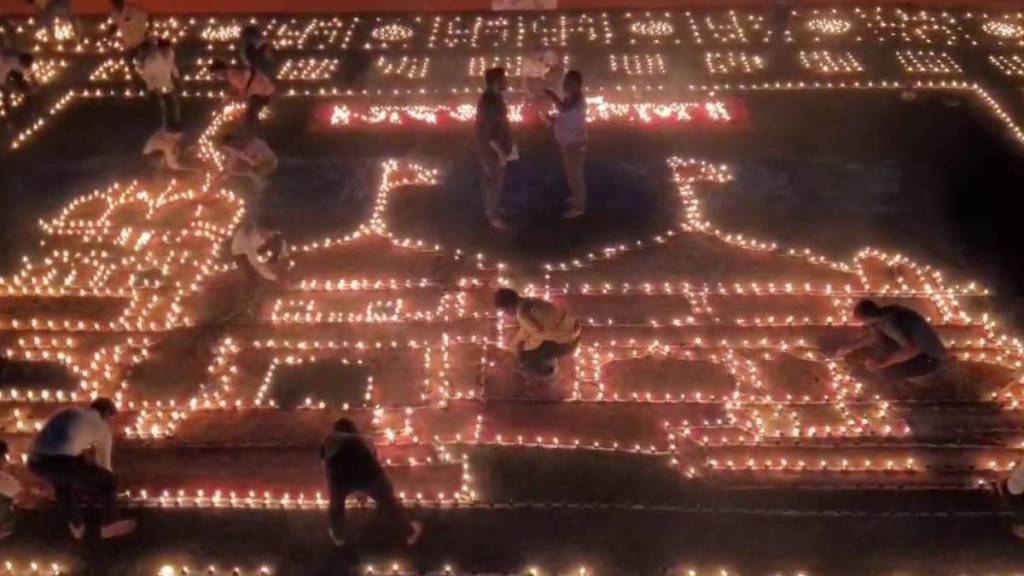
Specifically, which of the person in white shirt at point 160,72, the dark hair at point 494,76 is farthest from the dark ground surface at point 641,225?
the dark hair at point 494,76

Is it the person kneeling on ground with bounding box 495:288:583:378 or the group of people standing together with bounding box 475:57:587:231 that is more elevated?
the group of people standing together with bounding box 475:57:587:231

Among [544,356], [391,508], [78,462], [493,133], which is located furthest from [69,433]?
[493,133]

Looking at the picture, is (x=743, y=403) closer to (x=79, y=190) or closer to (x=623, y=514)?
(x=623, y=514)

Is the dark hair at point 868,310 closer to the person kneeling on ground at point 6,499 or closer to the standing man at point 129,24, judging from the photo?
the person kneeling on ground at point 6,499

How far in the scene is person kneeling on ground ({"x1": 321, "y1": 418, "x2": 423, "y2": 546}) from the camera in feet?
21.1

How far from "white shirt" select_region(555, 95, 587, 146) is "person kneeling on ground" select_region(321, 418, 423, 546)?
4.82 metres

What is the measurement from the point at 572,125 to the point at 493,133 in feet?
2.97

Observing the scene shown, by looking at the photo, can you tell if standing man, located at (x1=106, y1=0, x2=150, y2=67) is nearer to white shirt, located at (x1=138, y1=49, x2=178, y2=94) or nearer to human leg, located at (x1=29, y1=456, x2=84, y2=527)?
white shirt, located at (x1=138, y1=49, x2=178, y2=94)

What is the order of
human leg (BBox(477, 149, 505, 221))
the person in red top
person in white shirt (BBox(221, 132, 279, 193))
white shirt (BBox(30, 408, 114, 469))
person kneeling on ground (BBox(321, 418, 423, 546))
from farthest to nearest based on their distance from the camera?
the person in red top
person in white shirt (BBox(221, 132, 279, 193))
human leg (BBox(477, 149, 505, 221))
white shirt (BBox(30, 408, 114, 469))
person kneeling on ground (BBox(321, 418, 423, 546))

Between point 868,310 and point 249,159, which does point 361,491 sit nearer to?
point 868,310

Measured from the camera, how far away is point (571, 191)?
11203 millimetres

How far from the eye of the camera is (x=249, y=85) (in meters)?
11.7

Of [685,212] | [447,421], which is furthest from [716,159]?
[447,421]

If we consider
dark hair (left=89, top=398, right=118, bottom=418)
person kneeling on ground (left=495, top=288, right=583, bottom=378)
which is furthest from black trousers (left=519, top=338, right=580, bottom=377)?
dark hair (left=89, top=398, right=118, bottom=418)
